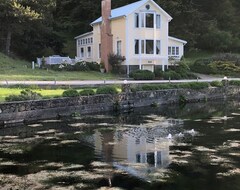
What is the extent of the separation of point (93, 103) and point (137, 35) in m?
17.8

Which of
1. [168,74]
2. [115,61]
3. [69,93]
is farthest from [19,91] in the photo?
[168,74]

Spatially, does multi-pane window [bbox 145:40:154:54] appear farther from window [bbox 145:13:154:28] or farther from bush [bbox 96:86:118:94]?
bush [bbox 96:86:118:94]

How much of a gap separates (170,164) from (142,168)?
3.77 ft

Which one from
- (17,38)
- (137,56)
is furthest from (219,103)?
(17,38)

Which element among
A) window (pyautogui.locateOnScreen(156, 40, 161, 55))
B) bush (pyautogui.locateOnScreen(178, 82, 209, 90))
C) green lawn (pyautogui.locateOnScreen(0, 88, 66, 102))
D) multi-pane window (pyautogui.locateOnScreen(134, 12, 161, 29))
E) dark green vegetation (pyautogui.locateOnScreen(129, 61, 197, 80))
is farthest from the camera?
window (pyautogui.locateOnScreen(156, 40, 161, 55))

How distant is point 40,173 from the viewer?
14.5 m

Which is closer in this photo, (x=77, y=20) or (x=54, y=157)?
(x=54, y=157)

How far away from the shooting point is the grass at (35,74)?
37562 mm

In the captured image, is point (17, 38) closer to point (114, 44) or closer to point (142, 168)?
point (114, 44)

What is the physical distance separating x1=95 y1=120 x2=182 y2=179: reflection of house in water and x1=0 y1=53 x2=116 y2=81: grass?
16.4m

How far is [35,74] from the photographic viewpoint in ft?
132

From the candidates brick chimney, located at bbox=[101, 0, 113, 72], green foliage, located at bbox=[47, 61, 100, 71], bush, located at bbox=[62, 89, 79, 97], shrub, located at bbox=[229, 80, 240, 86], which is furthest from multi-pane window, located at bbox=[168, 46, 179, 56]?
bush, located at bbox=[62, 89, 79, 97]

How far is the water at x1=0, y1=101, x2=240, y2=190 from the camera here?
13.4 m

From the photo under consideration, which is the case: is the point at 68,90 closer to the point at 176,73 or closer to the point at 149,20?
the point at 176,73
